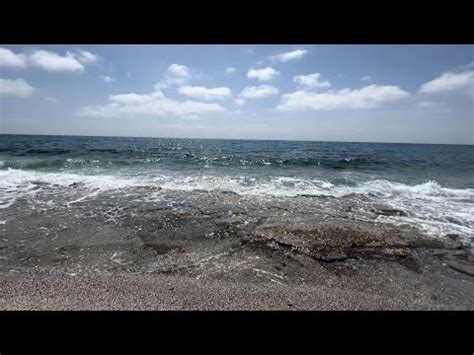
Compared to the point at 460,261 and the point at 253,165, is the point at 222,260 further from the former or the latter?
the point at 253,165

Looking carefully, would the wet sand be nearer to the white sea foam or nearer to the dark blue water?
the white sea foam

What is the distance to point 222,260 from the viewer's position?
15.0 feet

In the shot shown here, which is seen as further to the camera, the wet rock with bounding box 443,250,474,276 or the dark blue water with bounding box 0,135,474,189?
the dark blue water with bounding box 0,135,474,189

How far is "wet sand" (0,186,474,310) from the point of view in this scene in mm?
3191

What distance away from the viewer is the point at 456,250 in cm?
518

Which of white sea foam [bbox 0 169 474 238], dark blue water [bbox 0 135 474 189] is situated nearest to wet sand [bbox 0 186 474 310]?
white sea foam [bbox 0 169 474 238]

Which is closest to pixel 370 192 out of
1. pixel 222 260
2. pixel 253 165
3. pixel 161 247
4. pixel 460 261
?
pixel 460 261

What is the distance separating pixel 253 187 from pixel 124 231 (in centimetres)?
679

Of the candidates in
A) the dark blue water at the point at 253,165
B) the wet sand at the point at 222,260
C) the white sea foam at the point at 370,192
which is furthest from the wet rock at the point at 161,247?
the dark blue water at the point at 253,165

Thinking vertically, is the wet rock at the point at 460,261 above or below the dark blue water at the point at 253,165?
below

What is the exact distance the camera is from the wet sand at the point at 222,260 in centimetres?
319

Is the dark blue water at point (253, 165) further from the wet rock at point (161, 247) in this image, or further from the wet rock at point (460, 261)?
the wet rock at point (161, 247)

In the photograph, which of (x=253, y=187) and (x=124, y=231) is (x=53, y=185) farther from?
(x=253, y=187)
